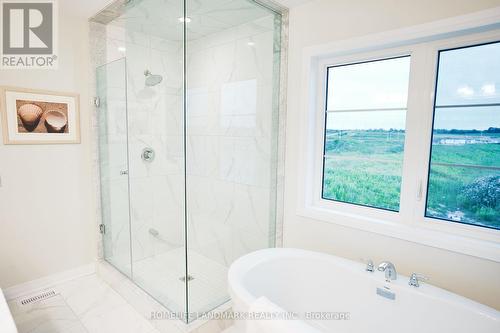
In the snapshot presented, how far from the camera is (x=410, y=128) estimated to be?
6.01ft

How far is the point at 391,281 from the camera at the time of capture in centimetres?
169

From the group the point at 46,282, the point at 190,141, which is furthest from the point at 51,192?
the point at 190,141

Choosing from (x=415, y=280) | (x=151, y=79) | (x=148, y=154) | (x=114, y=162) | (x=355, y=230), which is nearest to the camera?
(x=415, y=280)

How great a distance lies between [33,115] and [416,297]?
3.12m

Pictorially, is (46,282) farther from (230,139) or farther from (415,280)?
(415,280)

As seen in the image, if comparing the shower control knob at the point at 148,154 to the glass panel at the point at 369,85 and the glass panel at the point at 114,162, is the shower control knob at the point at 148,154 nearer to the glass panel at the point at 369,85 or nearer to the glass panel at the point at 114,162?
the glass panel at the point at 114,162

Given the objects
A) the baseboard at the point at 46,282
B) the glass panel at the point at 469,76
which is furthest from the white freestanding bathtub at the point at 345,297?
the baseboard at the point at 46,282

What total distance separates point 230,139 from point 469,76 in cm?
175

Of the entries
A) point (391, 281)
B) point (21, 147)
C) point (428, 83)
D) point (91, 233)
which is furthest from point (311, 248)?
point (21, 147)

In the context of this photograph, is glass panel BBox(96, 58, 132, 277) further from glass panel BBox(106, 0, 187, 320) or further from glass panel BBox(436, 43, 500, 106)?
glass panel BBox(436, 43, 500, 106)

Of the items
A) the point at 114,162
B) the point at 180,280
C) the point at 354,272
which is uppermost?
the point at 114,162

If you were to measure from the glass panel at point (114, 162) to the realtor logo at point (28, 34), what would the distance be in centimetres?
42

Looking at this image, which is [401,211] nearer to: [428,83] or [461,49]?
[428,83]

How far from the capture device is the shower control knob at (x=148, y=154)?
8.51 feet
